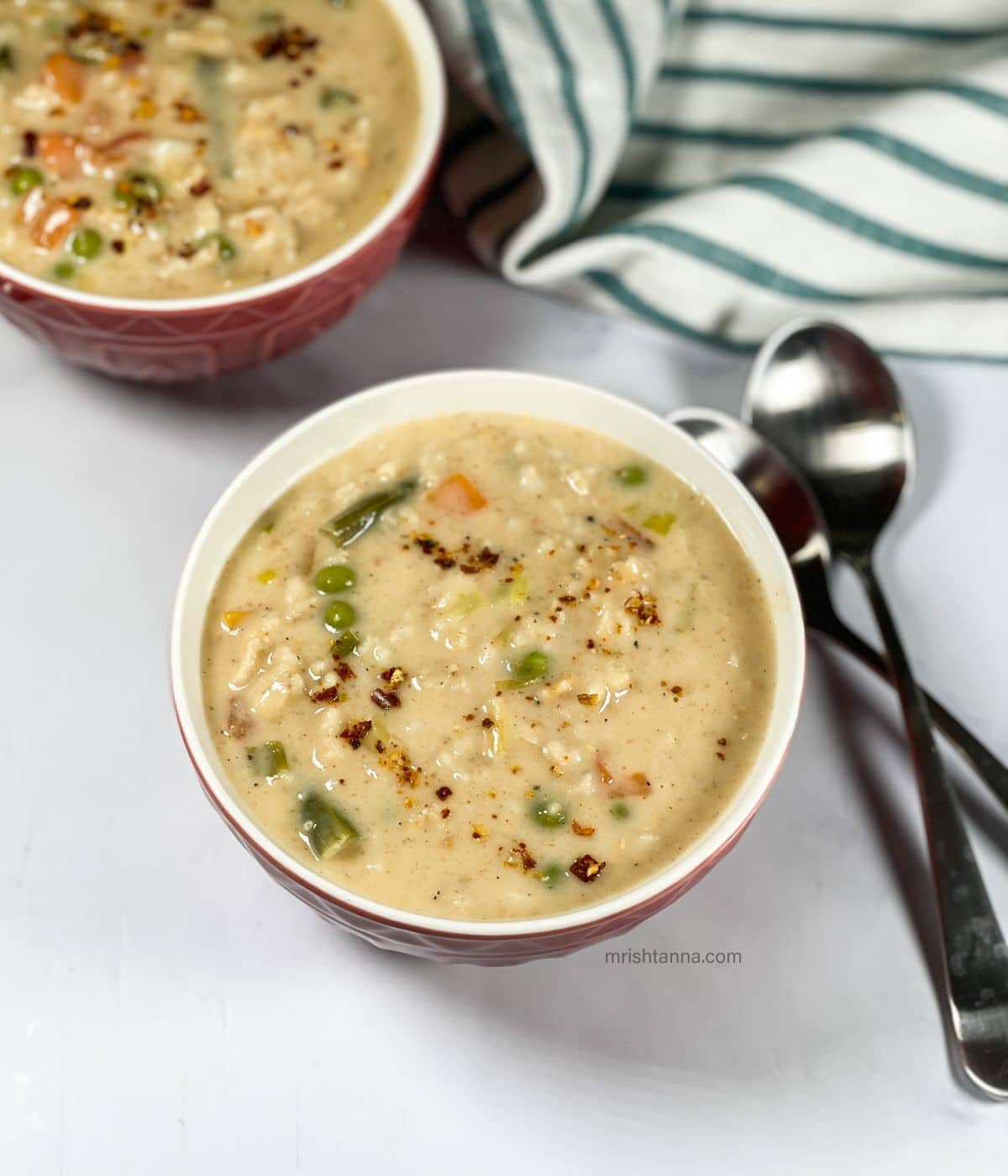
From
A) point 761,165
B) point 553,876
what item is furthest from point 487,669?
point 761,165

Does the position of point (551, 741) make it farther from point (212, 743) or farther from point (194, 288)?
point (194, 288)

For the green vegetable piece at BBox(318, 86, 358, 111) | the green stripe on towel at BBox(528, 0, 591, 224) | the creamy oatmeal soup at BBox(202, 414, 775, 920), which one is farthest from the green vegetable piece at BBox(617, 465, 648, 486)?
the green vegetable piece at BBox(318, 86, 358, 111)

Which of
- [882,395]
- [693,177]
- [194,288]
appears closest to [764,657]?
[882,395]

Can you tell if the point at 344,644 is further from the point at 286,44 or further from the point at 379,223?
the point at 286,44

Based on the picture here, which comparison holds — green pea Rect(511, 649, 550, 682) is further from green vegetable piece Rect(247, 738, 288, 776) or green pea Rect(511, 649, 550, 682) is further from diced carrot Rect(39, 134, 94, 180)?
diced carrot Rect(39, 134, 94, 180)

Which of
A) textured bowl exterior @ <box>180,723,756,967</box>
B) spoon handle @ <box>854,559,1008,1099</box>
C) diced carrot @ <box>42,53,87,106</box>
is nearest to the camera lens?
textured bowl exterior @ <box>180,723,756,967</box>

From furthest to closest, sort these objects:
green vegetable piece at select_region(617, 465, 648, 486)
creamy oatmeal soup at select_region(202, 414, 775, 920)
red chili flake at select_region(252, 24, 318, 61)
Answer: red chili flake at select_region(252, 24, 318, 61), green vegetable piece at select_region(617, 465, 648, 486), creamy oatmeal soup at select_region(202, 414, 775, 920)

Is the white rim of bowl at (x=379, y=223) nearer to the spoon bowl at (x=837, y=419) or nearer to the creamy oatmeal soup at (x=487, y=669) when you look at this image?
the creamy oatmeal soup at (x=487, y=669)
